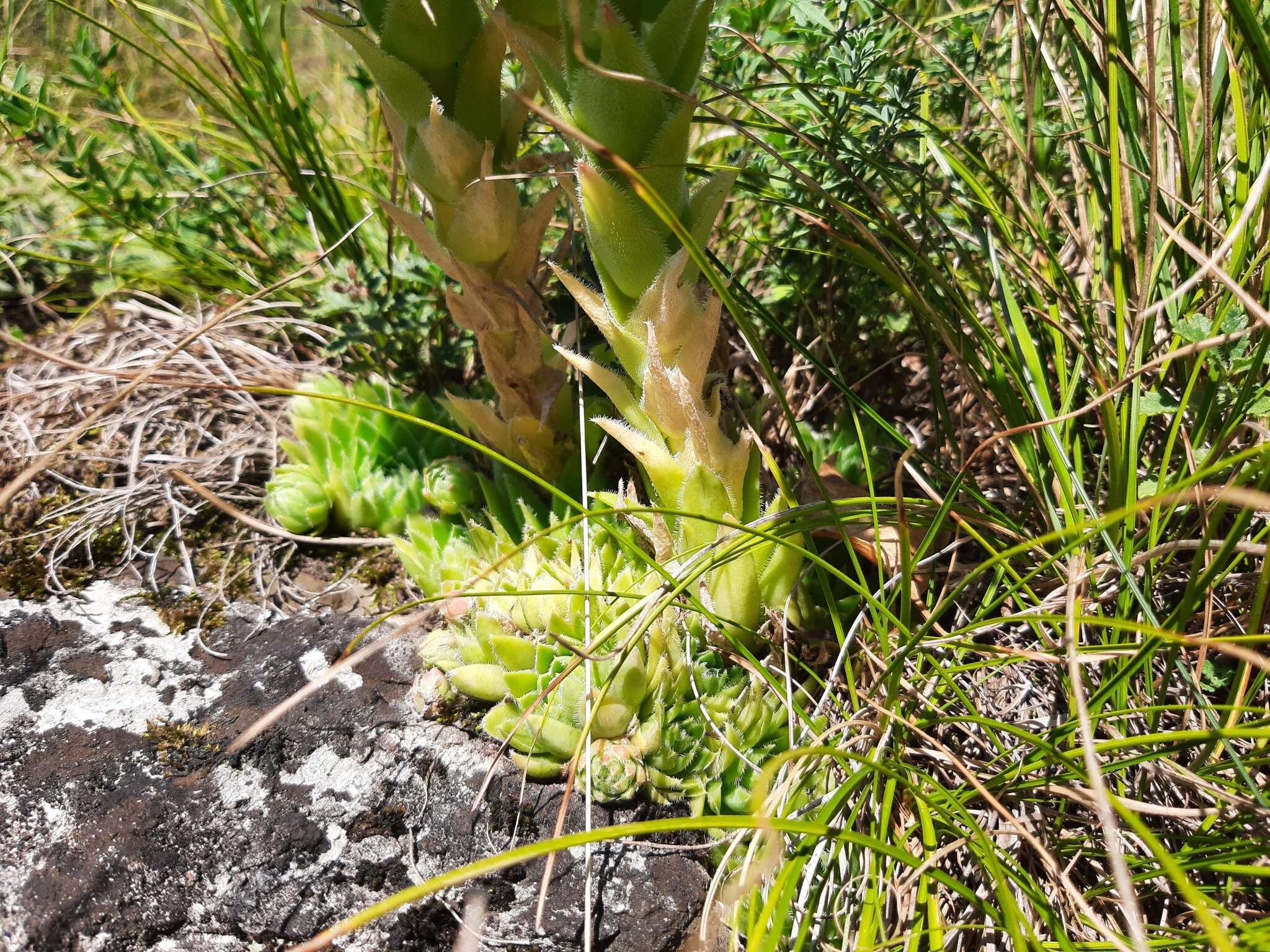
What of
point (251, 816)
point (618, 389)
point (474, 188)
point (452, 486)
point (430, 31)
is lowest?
point (251, 816)

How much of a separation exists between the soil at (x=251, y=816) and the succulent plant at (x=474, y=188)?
60cm

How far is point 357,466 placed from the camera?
207 cm

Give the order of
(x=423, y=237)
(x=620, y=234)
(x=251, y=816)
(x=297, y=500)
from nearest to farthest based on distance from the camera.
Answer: (x=620, y=234), (x=251, y=816), (x=423, y=237), (x=297, y=500)

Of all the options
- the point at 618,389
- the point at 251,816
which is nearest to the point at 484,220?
the point at 618,389

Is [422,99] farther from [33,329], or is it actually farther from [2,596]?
[33,329]

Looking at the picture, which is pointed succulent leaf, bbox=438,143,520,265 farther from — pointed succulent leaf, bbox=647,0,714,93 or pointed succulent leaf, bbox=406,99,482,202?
pointed succulent leaf, bbox=647,0,714,93

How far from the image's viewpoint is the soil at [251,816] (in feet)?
4.22

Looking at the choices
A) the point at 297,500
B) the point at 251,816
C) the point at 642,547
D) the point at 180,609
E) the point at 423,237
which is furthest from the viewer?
the point at 297,500

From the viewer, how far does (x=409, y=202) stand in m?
2.36

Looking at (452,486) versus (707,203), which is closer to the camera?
(707,203)

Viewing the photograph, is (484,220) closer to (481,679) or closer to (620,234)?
(620,234)

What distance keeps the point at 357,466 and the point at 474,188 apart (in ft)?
2.77

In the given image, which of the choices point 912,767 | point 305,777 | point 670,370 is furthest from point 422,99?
point 912,767

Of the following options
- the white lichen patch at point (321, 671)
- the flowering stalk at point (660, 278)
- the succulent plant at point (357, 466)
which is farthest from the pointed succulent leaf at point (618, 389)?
the white lichen patch at point (321, 671)
